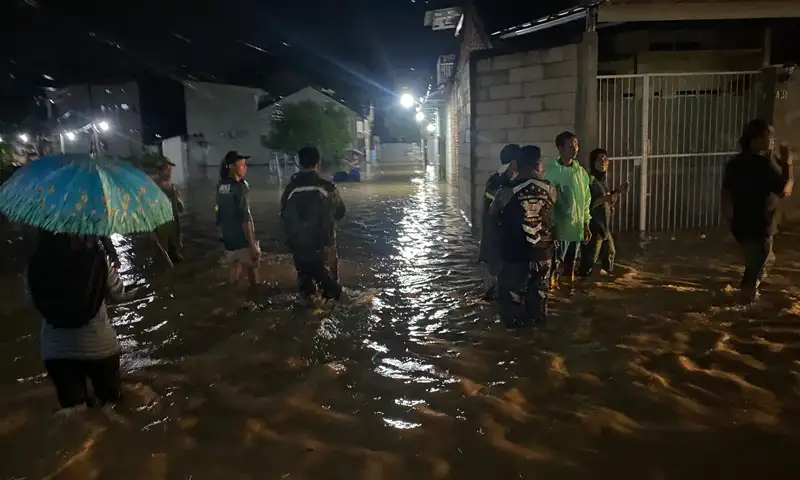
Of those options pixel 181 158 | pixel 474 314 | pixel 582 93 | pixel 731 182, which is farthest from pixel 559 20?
pixel 181 158

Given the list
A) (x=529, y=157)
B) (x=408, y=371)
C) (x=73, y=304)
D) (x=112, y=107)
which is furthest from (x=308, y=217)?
(x=112, y=107)

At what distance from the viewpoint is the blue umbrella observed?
380 cm

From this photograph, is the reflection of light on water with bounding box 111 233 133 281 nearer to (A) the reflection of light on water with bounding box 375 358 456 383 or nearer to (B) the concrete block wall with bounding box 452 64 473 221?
(A) the reflection of light on water with bounding box 375 358 456 383

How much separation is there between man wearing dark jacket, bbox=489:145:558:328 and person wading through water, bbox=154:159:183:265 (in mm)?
4977

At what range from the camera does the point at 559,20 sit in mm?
9602

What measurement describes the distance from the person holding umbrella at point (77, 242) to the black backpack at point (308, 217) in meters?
2.47

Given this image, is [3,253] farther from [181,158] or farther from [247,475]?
[181,158]

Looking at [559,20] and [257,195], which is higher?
[559,20]

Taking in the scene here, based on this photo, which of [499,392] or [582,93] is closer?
[499,392]

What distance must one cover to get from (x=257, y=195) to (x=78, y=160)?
19.1 m

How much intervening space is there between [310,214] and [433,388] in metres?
2.59

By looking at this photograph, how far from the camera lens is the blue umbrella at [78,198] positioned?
380 cm

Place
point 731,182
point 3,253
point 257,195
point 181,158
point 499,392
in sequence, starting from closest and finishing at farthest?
point 499,392
point 731,182
point 3,253
point 257,195
point 181,158

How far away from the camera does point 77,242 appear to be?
4168mm
